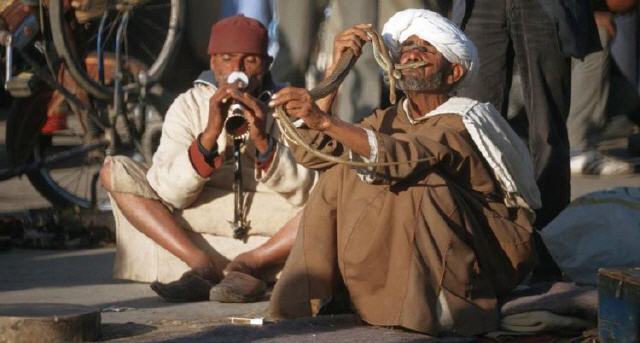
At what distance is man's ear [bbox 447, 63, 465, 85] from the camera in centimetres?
575

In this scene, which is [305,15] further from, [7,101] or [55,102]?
[7,101]

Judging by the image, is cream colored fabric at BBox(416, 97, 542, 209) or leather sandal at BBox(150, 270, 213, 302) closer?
cream colored fabric at BBox(416, 97, 542, 209)

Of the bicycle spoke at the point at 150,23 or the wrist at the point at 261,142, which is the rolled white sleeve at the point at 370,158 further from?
the bicycle spoke at the point at 150,23

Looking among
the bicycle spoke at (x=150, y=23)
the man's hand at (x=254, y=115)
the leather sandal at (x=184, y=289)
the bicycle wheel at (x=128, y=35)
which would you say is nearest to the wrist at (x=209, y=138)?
the man's hand at (x=254, y=115)

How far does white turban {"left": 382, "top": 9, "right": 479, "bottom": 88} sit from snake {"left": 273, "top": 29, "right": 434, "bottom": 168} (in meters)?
0.09

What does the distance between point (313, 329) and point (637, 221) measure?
4.41ft

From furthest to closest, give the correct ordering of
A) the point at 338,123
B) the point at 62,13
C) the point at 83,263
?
the point at 62,13 → the point at 83,263 → the point at 338,123

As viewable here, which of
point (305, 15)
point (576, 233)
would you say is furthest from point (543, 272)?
point (305, 15)

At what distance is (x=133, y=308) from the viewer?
6.19 m

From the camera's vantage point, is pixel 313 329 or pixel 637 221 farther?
pixel 637 221

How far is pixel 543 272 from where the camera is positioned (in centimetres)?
654

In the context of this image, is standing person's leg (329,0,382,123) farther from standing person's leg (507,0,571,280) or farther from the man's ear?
the man's ear

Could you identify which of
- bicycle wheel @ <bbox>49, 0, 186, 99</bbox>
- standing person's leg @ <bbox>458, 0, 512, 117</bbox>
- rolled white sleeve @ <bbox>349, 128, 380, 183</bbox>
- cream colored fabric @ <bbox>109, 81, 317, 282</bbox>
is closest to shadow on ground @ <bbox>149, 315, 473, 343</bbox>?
rolled white sleeve @ <bbox>349, 128, 380, 183</bbox>

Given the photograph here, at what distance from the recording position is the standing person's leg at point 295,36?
8.63 m
